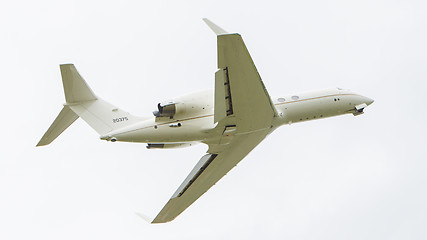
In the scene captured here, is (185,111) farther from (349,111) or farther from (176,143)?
(349,111)

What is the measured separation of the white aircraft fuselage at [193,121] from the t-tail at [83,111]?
3.64ft

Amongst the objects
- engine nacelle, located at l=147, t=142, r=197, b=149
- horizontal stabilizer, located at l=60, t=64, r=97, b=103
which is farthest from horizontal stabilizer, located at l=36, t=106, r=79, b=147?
engine nacelle, located at l=147, t=142, r=197, b=149

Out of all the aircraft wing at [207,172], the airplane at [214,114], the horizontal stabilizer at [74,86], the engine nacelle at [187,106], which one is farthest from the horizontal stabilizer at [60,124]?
the aircraft wing at [207,172]

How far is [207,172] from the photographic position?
4503 centimetres

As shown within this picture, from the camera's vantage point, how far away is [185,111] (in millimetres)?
39625

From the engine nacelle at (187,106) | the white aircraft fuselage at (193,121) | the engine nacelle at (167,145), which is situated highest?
the engine nacelle at (187,106)

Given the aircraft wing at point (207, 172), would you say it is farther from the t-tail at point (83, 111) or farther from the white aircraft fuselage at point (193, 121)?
the t-tail at point (83, 111)

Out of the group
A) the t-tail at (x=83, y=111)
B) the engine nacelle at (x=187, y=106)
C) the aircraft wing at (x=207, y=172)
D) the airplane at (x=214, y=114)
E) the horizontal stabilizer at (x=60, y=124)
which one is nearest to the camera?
the airplane at (x=214, y=114)

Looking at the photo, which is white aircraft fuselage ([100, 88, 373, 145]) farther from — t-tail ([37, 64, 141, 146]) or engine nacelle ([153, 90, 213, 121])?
t-tail ([37, 64, 141, 146])

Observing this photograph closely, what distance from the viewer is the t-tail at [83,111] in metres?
40.6

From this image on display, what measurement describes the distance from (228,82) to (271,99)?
4.88 metres

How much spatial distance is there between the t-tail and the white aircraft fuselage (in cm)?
111

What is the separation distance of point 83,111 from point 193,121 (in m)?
6.43

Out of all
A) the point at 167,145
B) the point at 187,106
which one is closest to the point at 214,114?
the point at 187,106
